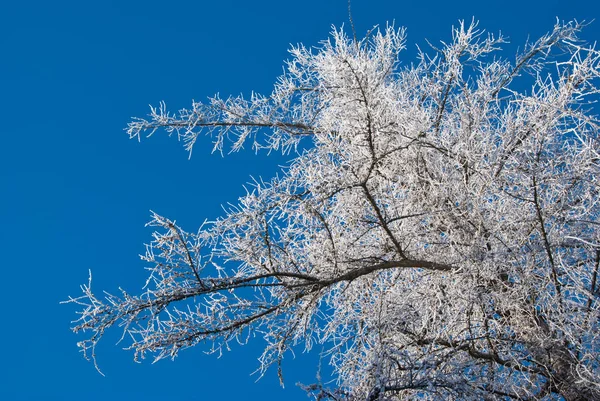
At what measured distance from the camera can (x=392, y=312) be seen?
5.83 meters

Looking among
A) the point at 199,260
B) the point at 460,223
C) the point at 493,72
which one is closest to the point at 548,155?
the point at 460,223

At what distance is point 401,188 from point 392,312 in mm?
1225

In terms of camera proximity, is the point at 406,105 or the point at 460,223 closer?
the point at 460,223

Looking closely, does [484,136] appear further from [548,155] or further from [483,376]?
[483,376]

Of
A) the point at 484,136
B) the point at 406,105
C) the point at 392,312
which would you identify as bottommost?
the point at 392,312

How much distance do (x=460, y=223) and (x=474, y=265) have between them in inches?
24.2

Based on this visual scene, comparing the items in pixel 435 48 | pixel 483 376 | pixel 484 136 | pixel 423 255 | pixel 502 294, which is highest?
pixel 435 48

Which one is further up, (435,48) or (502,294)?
(435,48)

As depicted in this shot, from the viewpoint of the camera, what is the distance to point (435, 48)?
23.3 ft

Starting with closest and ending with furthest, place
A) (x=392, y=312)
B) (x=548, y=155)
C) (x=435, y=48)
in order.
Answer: (x=548, y=155) → (x=392, y=312) → (x=435, y=48)

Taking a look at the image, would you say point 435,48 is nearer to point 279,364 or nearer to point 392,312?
point 392,312

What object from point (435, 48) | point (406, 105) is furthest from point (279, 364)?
point (435, 48)

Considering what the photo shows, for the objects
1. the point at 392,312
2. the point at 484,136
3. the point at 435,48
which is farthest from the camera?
the point at 435,48

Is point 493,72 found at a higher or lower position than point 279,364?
higher
